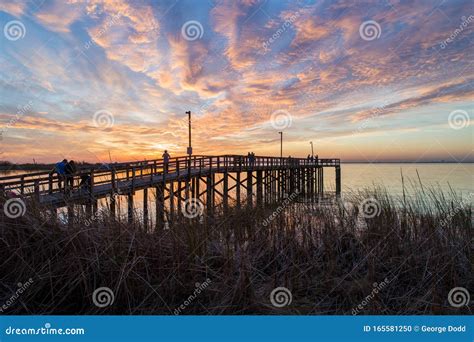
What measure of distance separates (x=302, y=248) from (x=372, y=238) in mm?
1177

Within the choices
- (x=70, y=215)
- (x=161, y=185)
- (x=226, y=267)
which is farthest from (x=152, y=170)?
(x=226, y=267)

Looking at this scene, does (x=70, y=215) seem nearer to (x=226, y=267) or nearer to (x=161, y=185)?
(x=226, y=267)

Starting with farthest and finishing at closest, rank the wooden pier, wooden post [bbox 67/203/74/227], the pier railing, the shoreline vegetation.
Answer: the pier railing < the wooden pier < wooden post [bbox 67/203/74/227] < the shoreline vegetation

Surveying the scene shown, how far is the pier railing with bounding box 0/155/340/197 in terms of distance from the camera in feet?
28.8

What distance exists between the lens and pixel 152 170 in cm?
1467

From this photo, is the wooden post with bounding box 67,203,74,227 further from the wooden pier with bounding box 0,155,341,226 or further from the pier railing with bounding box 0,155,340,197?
the pier railing with bounding box 0,155,340,197

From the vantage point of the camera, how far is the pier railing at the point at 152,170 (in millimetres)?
8773

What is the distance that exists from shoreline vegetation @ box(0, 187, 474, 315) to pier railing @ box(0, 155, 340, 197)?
1.99 m

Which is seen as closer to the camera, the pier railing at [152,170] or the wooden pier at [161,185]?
the wooden pier at [161,185]

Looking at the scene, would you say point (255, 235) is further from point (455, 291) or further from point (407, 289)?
point (455, 291)

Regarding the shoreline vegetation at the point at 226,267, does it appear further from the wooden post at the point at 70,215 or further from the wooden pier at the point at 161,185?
the wooden pier at the point at 161,185

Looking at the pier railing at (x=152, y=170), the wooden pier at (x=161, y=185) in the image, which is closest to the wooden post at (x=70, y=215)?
the wooden pier at (x=161, y=185)

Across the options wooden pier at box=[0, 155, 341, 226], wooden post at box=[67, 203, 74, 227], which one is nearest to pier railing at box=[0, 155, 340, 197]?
wooden pier at box=[0, 155, 341, 226]

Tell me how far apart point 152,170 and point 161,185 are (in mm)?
1098
